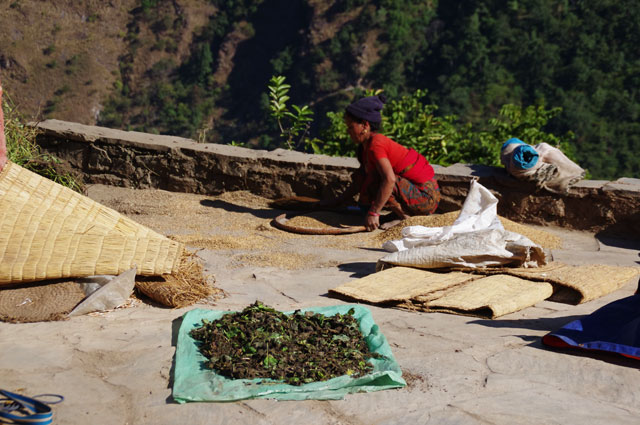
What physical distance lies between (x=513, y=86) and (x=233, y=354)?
38116 millimetres

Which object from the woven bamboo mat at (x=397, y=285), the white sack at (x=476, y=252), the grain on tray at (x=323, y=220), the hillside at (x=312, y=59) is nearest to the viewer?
the woven bamboo mat at (x=397, y=285)

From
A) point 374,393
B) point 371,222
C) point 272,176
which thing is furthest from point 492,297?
point 272,176

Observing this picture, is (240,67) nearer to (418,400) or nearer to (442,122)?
(442,122)

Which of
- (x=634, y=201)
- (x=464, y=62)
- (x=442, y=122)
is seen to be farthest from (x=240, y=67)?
(x=634, y=201)

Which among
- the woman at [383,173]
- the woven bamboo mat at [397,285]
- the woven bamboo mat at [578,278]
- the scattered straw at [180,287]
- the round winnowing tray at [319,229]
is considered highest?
the woman at [383,173]

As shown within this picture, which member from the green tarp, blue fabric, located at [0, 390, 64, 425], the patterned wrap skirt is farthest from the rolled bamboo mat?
the patterned wrap skirt

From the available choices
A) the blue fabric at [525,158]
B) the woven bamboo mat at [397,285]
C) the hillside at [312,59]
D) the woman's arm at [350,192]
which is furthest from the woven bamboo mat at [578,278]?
the hillside at [312,59]

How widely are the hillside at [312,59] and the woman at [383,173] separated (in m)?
25.2

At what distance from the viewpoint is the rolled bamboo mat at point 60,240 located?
9.95ft

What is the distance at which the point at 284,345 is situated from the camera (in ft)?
8.09

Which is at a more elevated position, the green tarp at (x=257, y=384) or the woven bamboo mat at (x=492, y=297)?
the woven bamboo mat at (x=492, y=297)

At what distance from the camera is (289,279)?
3.65 metres

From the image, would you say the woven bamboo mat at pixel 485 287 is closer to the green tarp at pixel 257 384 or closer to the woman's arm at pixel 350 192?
the green tarp at pixel 257 384

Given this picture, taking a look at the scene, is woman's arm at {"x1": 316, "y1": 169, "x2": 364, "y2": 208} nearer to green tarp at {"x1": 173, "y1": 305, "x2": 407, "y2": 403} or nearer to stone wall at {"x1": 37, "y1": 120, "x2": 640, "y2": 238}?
stone wall at {"x1": 37, "y1": 120, "x2": 640, "y2": 238}
